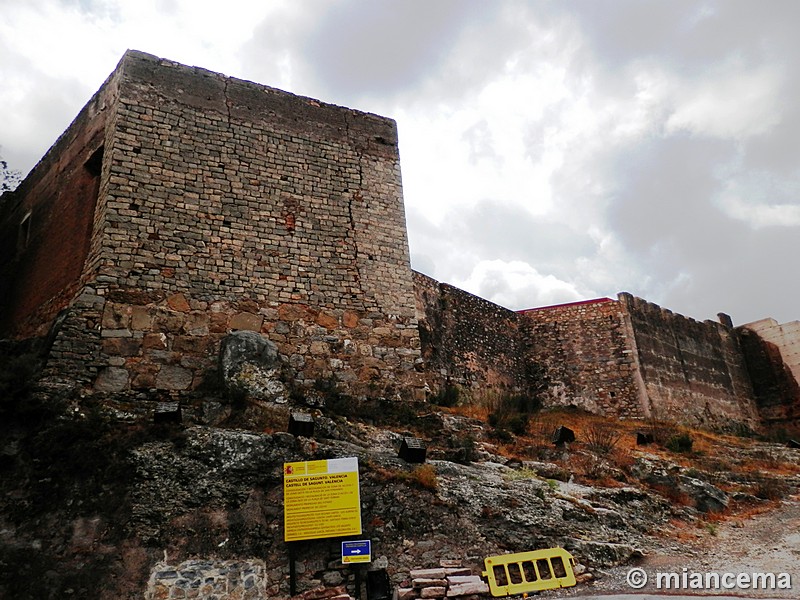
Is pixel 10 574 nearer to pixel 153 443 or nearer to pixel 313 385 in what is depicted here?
pixel 153 443

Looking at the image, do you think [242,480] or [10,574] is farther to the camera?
[242,480]

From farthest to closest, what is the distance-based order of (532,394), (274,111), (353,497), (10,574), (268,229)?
(532,394) → (274,111) → (268,229) → (353,497) → (10,574)

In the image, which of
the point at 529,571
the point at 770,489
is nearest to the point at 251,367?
the point at 529,571

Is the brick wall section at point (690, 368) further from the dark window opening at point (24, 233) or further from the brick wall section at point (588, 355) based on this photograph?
the dark window opening at point (24, 233)

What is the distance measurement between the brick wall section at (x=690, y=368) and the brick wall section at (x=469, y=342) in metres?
4.17

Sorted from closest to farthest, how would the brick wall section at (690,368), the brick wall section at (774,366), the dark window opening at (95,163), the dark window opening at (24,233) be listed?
the dark window opening at (95,163) < the dark window opening at (24,233) < the brick wall section at (690,368) < the brick wall section at (774,366)

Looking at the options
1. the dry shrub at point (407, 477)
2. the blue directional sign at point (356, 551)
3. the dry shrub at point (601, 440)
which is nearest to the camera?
the blue directional sign at point (356, 551)

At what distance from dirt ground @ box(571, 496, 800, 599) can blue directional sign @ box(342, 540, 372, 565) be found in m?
2.42

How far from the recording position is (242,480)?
7855 millimetres

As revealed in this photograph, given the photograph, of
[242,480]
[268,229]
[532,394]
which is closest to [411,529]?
[242,480]

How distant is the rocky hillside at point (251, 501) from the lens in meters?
6.83

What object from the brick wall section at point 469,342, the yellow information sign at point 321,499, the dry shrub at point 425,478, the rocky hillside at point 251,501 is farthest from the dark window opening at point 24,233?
the dry shrub at point 425,478

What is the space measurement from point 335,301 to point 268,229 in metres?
1.81

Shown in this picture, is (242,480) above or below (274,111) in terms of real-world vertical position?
below
